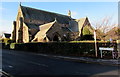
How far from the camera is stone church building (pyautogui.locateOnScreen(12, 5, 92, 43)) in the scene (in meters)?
34.8

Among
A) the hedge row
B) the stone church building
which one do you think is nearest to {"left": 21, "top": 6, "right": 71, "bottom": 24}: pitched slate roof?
the stone church building

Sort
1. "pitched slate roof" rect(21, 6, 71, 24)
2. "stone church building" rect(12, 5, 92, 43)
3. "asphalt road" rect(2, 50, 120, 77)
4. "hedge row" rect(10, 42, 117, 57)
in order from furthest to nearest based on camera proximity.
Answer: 1. "pitched slate roof" rect(21, 6, 71, 24)
2. "stone church building" rect(12, 5, 92, 43)
3. "hedge row" rect(10, 42, 117, 57)
4. "asphalt road" rect(2, 50, 120, 77)

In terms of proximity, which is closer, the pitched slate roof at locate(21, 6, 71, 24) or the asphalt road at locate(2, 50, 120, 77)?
the asphalt road at locate(2, 50, 120, 77)

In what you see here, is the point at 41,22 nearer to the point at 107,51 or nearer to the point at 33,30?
the point at 33,30

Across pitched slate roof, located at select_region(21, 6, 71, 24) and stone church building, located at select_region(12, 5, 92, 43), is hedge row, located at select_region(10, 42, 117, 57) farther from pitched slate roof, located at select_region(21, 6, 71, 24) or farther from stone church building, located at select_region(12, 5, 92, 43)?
pitched slate roof, located at select_region(21, 6, 71, 24)

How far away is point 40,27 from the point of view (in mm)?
40594

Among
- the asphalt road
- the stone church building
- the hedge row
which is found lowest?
the asphalt road

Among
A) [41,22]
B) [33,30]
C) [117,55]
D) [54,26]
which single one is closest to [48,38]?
[54,26]

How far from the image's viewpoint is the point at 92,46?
16531 mm

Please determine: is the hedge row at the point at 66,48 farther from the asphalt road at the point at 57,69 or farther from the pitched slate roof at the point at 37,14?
the pitched slate roof at the point at 37,14

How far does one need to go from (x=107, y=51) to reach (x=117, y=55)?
1408 millimetres

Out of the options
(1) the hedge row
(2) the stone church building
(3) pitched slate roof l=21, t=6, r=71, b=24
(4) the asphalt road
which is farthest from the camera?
(3) pitched slate roof l=21, t=6, r=71, b=24

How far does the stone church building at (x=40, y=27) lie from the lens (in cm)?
3477

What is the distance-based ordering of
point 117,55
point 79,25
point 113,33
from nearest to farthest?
point 117,55, point 113,33, point 79,25
